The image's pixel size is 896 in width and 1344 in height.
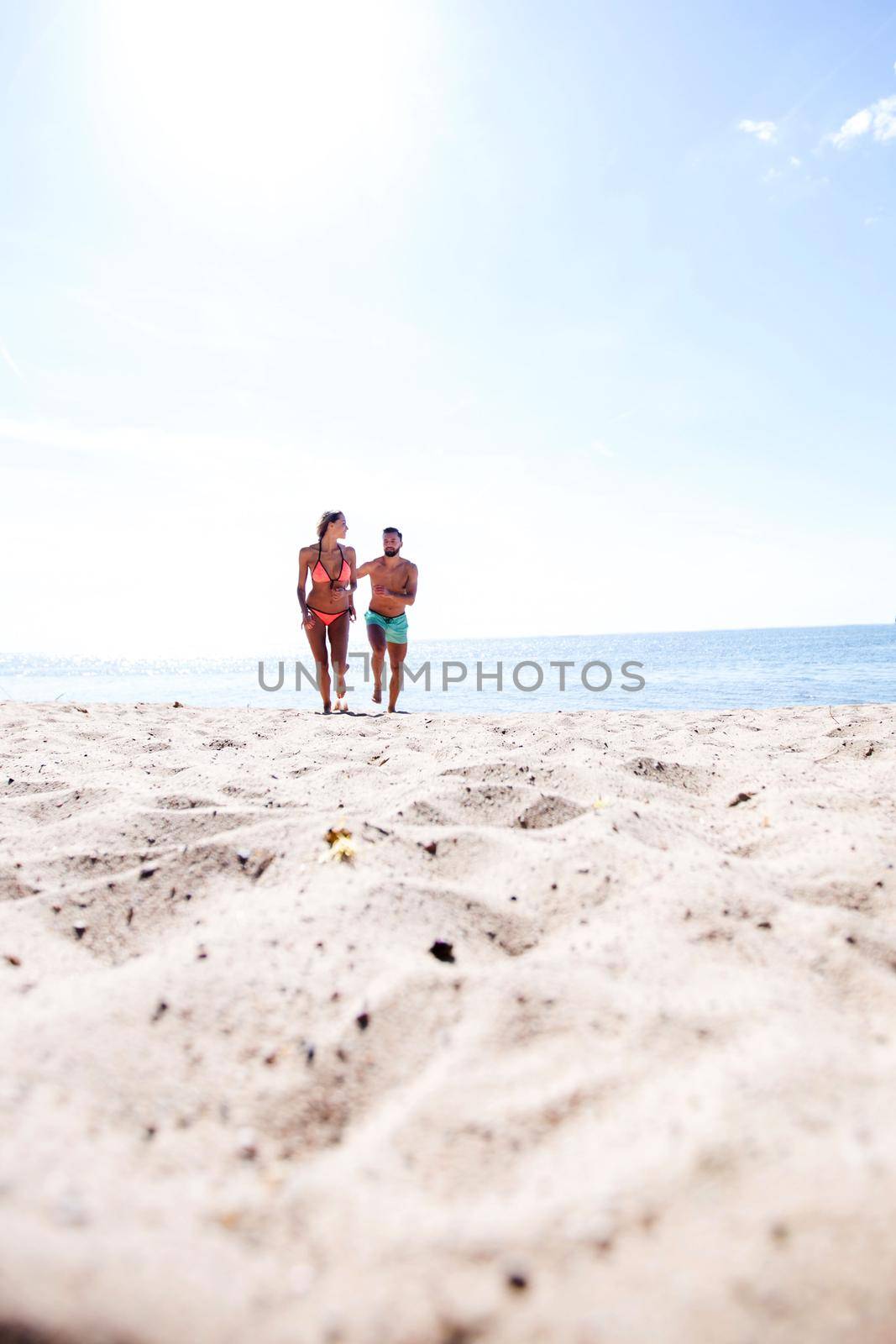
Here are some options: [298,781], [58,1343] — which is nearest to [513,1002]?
[58,1343]

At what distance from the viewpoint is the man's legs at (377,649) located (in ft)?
20.6

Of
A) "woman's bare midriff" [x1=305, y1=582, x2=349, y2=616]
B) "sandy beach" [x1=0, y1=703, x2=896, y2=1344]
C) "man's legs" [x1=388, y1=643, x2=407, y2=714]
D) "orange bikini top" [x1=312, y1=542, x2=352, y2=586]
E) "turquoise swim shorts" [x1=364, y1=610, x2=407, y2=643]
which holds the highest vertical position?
"orange bikini top" [x1=312, y1=542, x2=352, y2=586]

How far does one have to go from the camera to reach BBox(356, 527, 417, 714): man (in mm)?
6223

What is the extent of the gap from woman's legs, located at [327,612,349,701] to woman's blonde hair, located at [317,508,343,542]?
716mm

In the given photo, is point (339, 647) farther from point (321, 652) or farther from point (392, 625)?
point (392, 625)

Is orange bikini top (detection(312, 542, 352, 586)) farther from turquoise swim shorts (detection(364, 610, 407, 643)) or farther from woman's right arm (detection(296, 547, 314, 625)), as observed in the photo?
turquoise swim shorts (detection(364, 610, 407, 643))

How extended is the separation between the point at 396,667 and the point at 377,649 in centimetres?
23

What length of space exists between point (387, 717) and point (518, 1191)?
14.5ft

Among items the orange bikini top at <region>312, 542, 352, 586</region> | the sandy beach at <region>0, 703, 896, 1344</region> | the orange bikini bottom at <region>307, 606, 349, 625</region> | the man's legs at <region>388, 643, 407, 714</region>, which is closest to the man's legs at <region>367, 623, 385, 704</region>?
the man's legs at <region>388, 643, 407, 714</region>

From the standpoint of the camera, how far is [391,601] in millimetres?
6234

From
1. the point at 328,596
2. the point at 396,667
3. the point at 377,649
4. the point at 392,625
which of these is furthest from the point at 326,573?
the point at 396,667

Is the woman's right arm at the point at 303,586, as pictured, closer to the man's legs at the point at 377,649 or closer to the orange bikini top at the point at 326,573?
the orange bikini top at the point at 326,573

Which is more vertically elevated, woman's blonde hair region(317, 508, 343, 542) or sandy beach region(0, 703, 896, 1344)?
woman's blonde hair region(317, 508, 343, 542)

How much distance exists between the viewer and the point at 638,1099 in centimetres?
84
